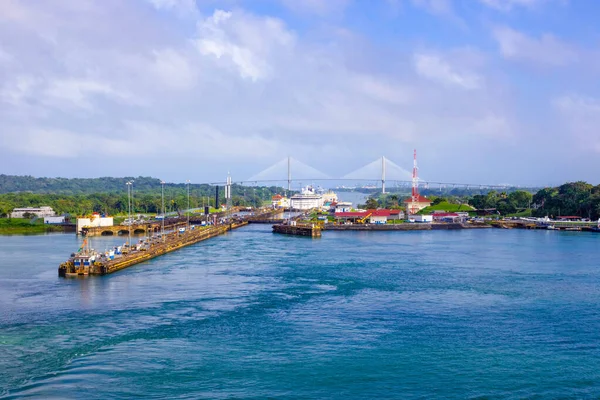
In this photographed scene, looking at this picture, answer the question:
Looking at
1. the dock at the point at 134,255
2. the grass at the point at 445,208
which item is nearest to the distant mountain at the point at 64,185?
the grass at the point at 445,208

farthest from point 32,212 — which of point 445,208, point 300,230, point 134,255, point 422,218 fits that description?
point 445,208

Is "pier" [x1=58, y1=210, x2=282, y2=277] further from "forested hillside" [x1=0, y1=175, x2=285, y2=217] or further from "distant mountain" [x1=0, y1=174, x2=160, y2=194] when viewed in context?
"distant mountain" [x1=0, y1=174, x2=160, y2=194]

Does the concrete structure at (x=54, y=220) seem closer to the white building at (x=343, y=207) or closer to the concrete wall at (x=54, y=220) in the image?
Answer: the concrete wall at (x=54, y=220)

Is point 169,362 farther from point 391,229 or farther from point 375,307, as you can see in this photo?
point 391,229

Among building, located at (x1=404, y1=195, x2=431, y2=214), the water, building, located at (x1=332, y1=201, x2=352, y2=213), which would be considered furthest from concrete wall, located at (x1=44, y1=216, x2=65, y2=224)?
building, located at (x1=404, y1=195, x2=431, y2=214)

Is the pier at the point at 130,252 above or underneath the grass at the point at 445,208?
underneath

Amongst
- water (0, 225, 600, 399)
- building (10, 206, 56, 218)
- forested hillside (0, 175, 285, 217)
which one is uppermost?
forested hillside (0, 175, 285, 217)
